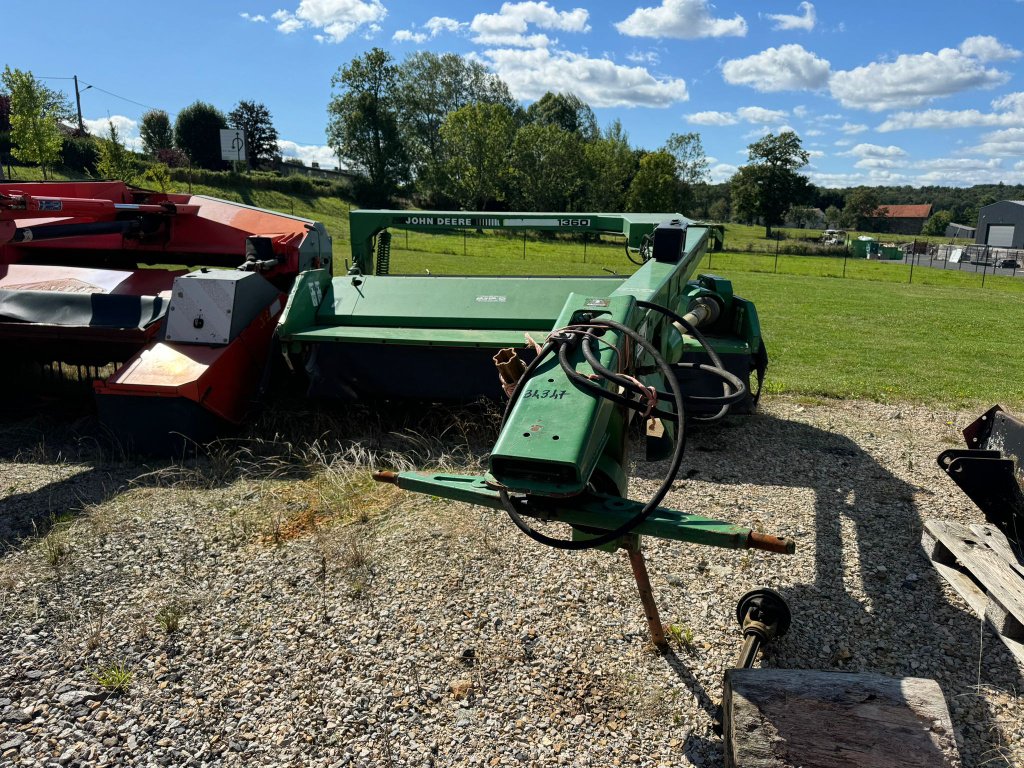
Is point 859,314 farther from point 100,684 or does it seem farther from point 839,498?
point 100,684

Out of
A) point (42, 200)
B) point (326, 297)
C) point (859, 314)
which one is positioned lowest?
point (859, 314)

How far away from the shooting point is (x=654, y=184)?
48969mm

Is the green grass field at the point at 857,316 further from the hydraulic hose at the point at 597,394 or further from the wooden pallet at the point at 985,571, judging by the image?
the hydraulic hose at the point at 597,394

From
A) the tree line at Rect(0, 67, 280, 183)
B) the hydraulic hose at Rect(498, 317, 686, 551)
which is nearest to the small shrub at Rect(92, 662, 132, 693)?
the hydraulic hose at Rect(498, 317, 686, 551)

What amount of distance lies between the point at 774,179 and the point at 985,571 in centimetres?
6146

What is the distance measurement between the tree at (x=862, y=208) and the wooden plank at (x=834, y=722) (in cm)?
8603

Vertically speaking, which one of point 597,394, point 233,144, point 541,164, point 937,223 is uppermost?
point 233,144

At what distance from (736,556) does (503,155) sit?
144 feet

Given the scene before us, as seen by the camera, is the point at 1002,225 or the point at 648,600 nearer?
the point at 648,600

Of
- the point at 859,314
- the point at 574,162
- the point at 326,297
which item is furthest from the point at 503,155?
the point at 326,297

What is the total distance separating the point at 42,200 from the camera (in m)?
5.42

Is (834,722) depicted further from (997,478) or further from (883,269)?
(883,269)

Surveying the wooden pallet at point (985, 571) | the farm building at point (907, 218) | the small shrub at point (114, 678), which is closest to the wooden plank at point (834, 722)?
the wooden pallet at point (985, 571)

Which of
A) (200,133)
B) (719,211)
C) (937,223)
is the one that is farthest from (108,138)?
(937,223)
